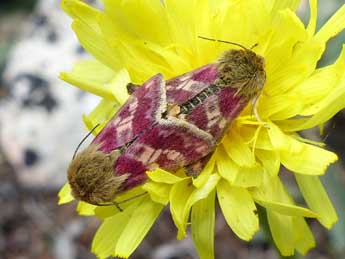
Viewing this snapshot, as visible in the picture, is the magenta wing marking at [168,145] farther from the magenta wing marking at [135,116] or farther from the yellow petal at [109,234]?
the yellow petal at [109,234]

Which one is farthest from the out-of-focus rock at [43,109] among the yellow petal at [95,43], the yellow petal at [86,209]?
the yellow petal at [86,209]

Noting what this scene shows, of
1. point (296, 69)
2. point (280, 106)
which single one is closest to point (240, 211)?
point (280, 106)

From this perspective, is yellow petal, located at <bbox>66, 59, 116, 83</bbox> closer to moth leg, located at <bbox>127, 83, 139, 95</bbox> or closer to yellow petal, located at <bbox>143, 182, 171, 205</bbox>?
moth leg, located at <bbox>127, 83, 139, 95</bbox>

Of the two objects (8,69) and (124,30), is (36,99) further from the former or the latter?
(124,30)

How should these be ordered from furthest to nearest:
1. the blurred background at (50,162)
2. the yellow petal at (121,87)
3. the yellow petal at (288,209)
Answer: the blurred background at (50,162) → the yellow petal at (121,87) → the yellow petal at (288,209)

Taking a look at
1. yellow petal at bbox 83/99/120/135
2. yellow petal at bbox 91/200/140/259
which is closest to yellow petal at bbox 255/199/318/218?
yellow petal at bbox 91/200/140/259

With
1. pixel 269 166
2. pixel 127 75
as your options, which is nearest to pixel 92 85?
pixel 127 75

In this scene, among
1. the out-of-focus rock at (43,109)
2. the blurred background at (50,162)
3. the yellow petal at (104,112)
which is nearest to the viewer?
the yellow petal at (104,112)

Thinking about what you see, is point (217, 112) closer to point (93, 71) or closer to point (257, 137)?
point (257, 137)
